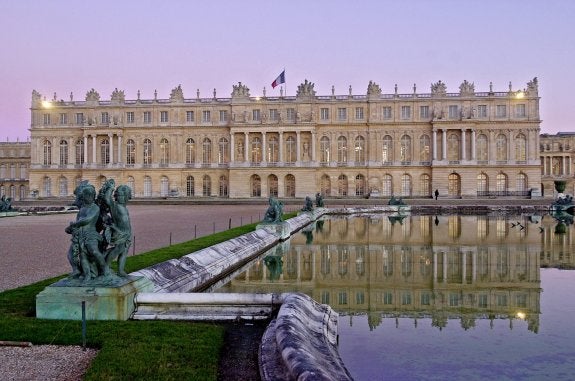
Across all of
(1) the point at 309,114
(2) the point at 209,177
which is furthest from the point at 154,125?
(1) the point at 309,114

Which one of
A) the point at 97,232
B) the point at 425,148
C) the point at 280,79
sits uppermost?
the point at 280,79

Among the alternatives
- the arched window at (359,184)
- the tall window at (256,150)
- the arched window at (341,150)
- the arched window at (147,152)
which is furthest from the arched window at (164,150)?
the arched window at (359,184)

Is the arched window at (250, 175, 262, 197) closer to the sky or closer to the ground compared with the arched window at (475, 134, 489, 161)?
closer to the ground

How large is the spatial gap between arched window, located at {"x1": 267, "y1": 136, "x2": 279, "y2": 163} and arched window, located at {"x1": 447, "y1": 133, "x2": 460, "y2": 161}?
21091 millimetres

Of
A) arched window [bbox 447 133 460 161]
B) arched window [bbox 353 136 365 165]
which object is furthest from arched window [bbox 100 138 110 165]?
arched window [bbox 447 133 460 161]

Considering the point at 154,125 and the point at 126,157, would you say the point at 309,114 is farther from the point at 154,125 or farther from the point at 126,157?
the point at 126,157

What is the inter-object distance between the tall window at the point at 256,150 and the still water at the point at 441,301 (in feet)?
170

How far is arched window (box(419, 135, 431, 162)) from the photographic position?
2650 inches

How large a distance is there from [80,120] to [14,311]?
229 feet

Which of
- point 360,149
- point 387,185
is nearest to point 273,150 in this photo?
point 360,149

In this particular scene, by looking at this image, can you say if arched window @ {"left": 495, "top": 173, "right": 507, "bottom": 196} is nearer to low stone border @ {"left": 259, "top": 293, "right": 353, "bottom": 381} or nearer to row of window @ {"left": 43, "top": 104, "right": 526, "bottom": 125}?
→ row of window @ {"left": 43, "top": 104, "right": 526, "bottom": 125}

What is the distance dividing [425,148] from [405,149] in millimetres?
2418

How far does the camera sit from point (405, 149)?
2667 inches

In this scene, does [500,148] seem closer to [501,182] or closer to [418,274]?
[501,182]
